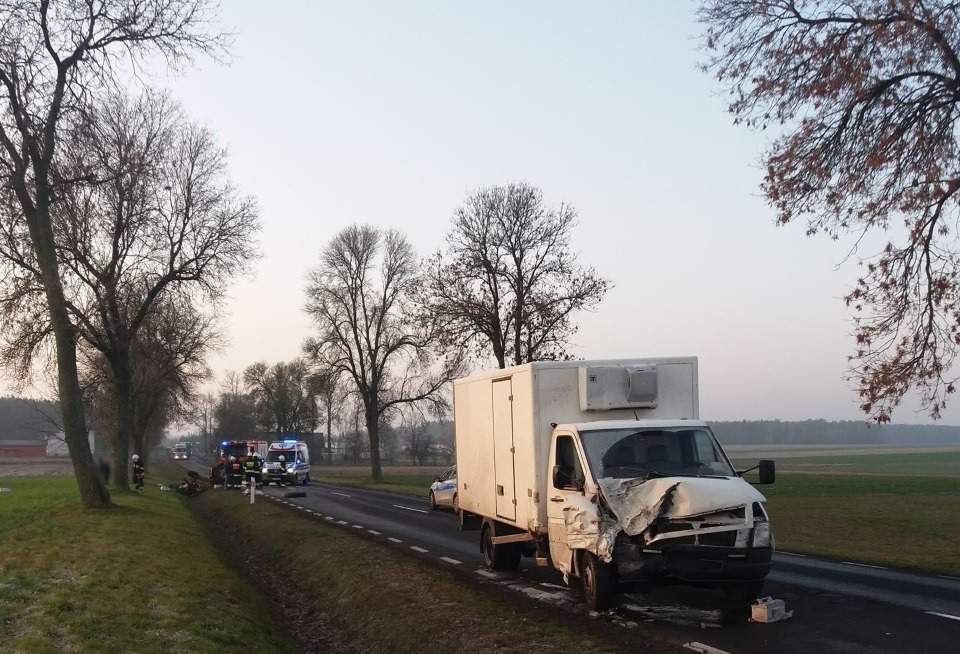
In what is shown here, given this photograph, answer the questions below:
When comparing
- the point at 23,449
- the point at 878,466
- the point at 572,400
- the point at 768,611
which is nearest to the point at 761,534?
the point at 768,611

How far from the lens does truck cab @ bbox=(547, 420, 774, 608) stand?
30.8 feet

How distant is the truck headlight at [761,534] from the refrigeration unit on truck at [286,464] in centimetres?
4566

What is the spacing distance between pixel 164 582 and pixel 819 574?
31.9ft

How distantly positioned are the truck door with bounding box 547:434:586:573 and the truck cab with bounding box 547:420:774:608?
0.01 meters

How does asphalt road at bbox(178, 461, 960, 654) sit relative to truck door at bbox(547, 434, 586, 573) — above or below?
below

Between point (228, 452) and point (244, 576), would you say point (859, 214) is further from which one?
point (228, 452)

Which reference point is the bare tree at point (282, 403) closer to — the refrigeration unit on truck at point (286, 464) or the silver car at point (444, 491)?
the refrigeration unit on truck at point (286, 464)

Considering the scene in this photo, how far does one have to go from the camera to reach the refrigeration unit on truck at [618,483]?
30.9ft

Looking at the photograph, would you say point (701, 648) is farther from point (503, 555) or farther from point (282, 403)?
point (282, 403)

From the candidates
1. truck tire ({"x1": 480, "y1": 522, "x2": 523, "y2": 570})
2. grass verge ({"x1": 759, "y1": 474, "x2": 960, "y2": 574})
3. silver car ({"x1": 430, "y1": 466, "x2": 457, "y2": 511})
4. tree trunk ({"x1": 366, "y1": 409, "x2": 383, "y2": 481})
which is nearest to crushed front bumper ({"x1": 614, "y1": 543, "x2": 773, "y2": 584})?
truck tire ({"x1": 480, "y1": 522, "x2": 523, "y2": 570})

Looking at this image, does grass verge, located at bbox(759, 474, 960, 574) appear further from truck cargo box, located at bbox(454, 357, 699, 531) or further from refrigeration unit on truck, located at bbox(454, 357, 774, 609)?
refrigeration unit on truck, located at bbox(454, 357, 774, 609)

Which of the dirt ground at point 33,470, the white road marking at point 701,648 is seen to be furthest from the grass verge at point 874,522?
the dirt ground at point 33,470

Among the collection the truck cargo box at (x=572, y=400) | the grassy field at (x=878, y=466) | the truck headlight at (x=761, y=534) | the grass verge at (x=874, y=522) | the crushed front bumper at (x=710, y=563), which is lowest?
the grassy field at (x=878, y=466)

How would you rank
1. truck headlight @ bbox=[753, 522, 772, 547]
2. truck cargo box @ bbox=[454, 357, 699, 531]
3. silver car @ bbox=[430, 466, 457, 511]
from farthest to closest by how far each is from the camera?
silver car @ bbox=[430, 466, 457, 511] → truck cargo box @ bbox=[454, 357, 699, 531] → truck headlight @ bbox=[753, 522, 772, 547]
